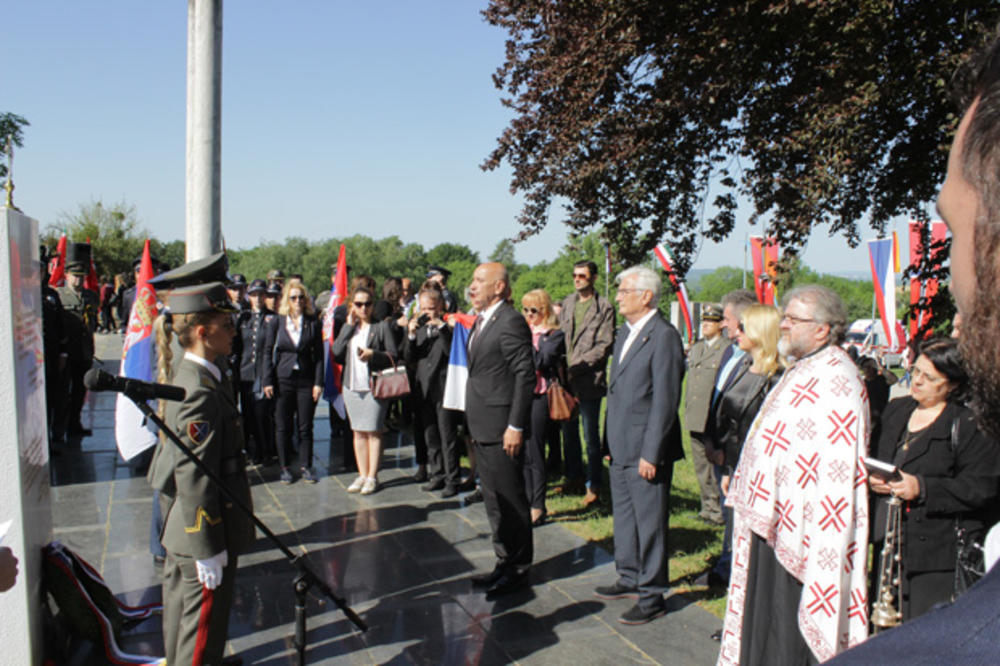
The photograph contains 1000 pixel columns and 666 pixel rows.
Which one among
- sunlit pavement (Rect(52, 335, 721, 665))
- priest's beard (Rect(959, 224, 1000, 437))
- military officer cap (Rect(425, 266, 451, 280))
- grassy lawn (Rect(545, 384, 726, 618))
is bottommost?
grassy lawn (Rect(545, 384, 726, 618))

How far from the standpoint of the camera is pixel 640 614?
4.59 meters

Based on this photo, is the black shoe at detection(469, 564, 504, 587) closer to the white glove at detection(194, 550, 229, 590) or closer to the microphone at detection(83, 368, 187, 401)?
the white glove at detection(194, 550, 229, 590)

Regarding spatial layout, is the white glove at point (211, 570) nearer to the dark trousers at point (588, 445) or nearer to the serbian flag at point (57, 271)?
the dark trousers at point (588, 445)

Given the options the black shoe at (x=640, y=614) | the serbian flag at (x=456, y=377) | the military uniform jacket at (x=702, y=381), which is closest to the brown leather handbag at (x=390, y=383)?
the serbian flag at (x=456, y=377)

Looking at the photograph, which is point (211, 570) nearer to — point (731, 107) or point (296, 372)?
point (296, 372)

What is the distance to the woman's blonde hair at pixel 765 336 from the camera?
182 inches

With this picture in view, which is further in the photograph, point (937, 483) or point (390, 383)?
point (390, 383)

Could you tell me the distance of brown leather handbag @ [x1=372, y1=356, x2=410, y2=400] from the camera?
760 centimetres

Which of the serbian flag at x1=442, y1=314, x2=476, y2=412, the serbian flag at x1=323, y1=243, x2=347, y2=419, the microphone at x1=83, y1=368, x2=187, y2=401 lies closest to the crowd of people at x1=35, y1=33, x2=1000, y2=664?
the microphone at x1=83, y1=368, x2=187, y2=401

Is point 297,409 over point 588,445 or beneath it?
over

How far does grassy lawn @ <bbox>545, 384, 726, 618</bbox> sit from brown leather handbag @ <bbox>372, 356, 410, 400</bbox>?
1928 millimetres

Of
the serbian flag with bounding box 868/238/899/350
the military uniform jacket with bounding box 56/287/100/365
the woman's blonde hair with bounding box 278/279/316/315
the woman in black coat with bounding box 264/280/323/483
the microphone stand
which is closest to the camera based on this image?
the microphone stand

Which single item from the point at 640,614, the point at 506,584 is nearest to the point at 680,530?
the point at 640,614

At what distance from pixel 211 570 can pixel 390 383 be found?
14.6ft
